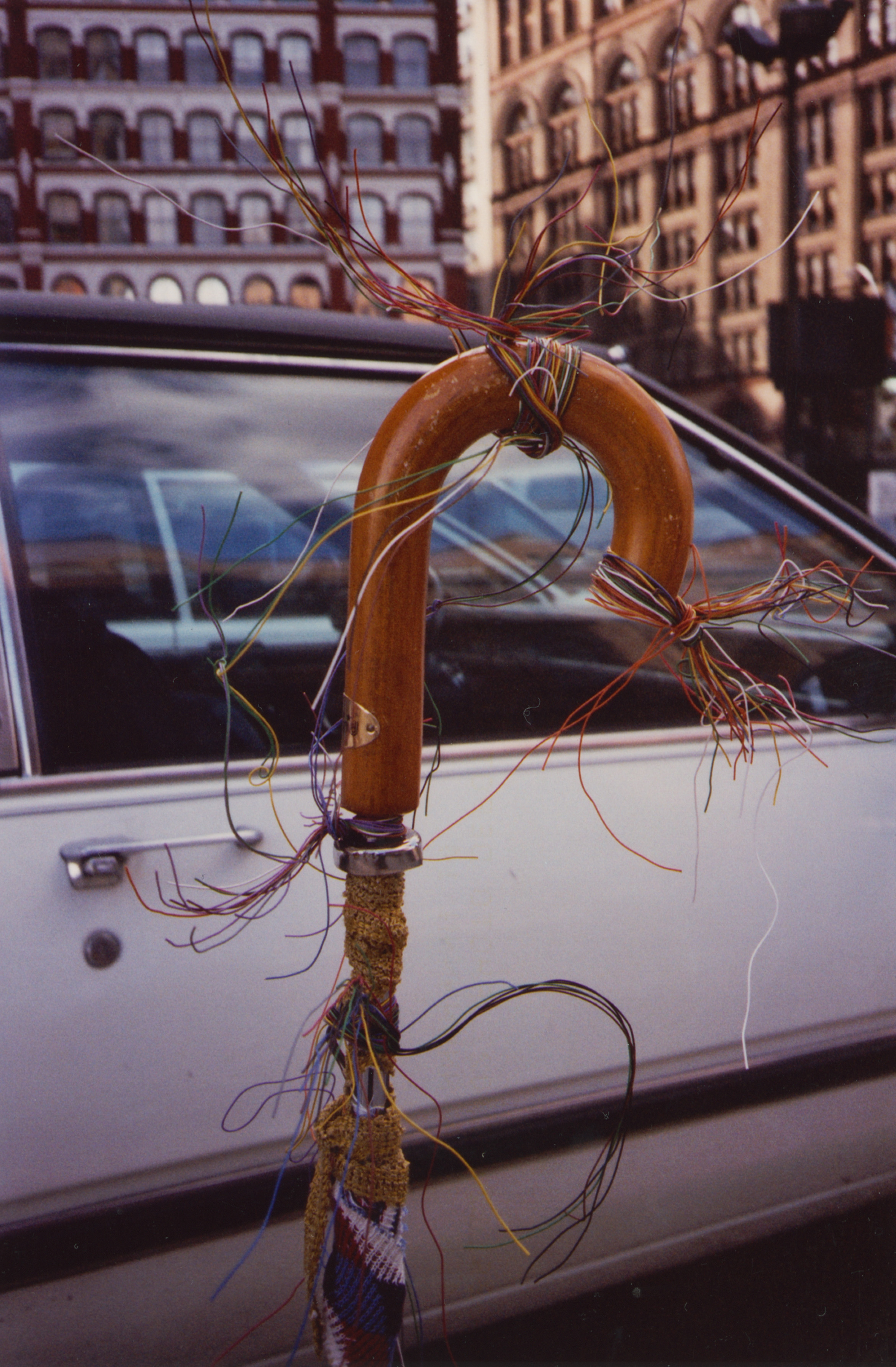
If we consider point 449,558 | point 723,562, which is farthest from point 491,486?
point 723,562

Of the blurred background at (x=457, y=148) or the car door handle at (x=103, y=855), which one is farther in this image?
the blurred background at (x=457, y=148)

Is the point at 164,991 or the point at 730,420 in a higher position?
the point at 730,420

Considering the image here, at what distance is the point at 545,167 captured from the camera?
2301 millimetres

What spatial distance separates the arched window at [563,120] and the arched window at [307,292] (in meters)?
0.58

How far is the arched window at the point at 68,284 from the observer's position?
1.96m

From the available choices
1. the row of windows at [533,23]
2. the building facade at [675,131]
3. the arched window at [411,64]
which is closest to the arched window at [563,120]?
the building facade at [675,131]

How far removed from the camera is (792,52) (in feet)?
7.12

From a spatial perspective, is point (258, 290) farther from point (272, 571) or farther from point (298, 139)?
point (272, 571)

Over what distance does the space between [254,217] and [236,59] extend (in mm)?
305

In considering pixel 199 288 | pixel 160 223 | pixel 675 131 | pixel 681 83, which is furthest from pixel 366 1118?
pixel 681 83

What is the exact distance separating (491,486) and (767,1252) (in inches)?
56.0

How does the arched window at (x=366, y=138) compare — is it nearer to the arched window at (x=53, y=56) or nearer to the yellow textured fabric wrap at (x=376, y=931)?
the arched window at (x=53, y=56)

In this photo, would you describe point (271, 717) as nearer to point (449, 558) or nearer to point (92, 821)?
point (92, 821)

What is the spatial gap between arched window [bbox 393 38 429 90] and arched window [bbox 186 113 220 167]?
0.46m
